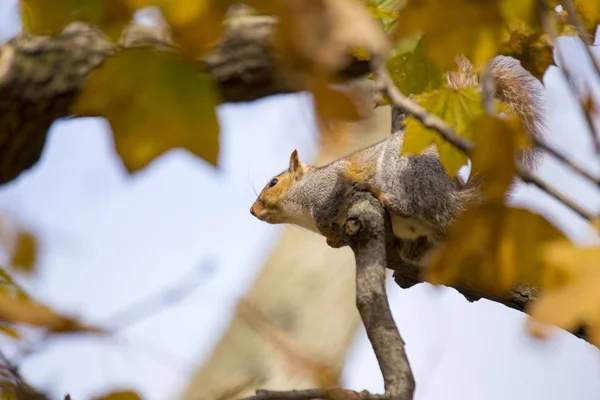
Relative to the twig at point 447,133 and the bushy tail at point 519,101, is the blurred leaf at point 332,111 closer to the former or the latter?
the twig at point 447,133

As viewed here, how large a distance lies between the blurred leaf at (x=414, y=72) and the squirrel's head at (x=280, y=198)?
2.99 ft

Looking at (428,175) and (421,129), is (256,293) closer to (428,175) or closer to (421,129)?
(428,175)

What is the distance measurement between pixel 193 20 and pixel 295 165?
184 cm

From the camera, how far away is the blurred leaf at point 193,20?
624 millimetres

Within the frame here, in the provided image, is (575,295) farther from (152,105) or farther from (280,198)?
(280,198)

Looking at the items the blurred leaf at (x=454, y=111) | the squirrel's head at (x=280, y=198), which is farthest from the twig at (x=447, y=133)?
the squirrel's head at (x=280, y=198)

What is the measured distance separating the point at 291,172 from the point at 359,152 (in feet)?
1.30

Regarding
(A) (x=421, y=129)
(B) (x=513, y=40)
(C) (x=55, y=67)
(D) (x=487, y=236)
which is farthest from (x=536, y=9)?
(C) (x=55, y=67)

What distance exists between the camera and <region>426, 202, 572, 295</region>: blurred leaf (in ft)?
2.31

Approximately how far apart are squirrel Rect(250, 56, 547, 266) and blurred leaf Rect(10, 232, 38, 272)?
663mm

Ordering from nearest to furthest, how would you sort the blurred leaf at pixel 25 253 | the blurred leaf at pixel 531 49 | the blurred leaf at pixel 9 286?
the blurred leaf at pixel 9 286 < the blurred leaf at pixel 531 49 < the blurred leaf at pixel 25 253

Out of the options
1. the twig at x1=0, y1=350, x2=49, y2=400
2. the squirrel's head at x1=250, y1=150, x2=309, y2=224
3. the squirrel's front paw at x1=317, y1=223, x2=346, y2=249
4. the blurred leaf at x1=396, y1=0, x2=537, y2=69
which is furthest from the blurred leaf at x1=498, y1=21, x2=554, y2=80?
the twig at x1=0, y1=350, x2=49, y2=400

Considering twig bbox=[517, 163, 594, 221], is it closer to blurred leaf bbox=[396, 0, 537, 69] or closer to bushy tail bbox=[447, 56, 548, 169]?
blurred leaf bbox=[396, 0, 537, 69]

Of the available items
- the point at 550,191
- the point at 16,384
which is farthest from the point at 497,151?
the point at 16,384
